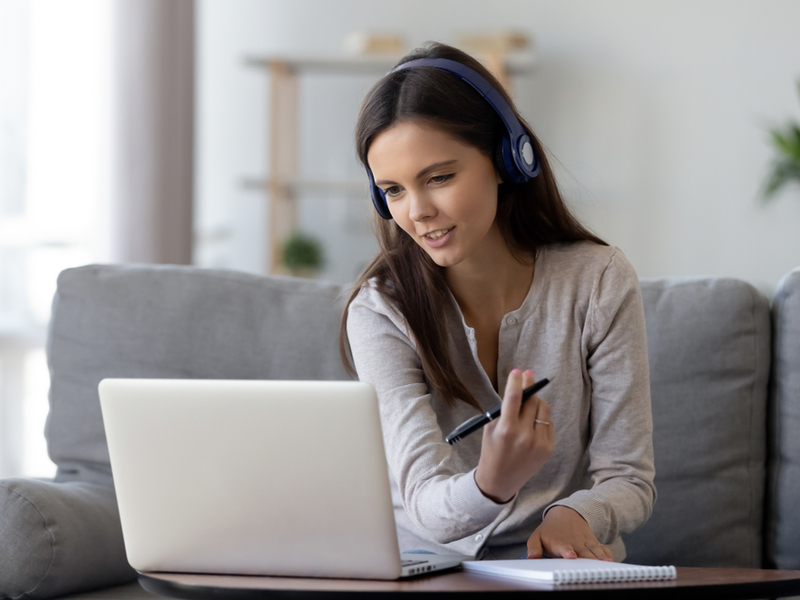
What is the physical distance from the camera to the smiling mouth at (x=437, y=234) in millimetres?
1065

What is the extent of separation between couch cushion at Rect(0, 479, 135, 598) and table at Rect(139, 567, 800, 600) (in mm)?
440

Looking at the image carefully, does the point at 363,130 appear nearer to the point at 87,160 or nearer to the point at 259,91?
the point at 87,160

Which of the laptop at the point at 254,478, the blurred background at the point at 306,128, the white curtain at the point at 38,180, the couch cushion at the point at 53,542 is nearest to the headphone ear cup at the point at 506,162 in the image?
the laptop at the point at 254,478

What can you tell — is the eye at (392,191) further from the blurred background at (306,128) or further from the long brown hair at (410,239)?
the blurred background at (306,128)

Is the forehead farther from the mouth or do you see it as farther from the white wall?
the white wall

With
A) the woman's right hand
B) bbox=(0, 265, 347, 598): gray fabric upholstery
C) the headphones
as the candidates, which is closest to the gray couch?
bbox=(0, 265, 347, 598): gray fabric upholstery

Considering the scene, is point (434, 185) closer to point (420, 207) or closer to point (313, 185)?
point (420, 207)

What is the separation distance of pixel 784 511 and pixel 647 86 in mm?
2496

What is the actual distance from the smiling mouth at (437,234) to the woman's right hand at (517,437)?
0.97ft

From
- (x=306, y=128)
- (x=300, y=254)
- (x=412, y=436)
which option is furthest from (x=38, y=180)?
(x=412, y=436)

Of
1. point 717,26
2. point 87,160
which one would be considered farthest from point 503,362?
point 717,26

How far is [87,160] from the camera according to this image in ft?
9.77

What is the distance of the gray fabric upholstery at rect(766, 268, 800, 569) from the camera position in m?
1.33

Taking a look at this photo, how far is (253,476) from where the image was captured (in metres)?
0.75
